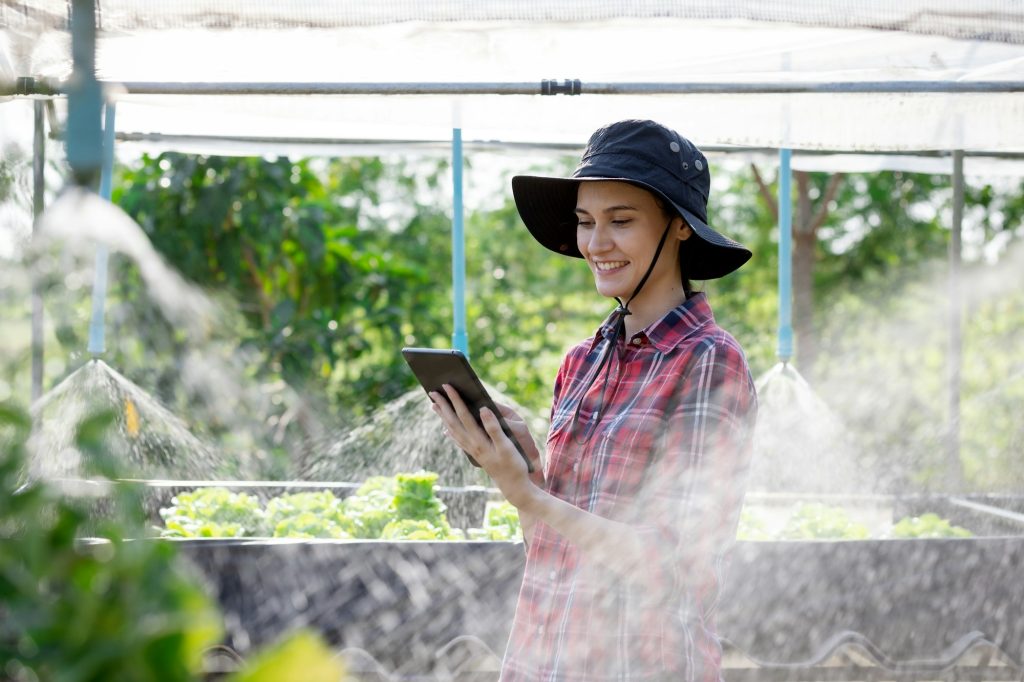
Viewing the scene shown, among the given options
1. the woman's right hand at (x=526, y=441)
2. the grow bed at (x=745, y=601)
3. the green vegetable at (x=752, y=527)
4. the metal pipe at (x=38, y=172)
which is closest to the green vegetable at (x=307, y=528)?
the grow bed at (x=745, y=601)

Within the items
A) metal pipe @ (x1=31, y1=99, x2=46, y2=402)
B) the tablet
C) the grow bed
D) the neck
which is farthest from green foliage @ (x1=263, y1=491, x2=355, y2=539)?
the neck

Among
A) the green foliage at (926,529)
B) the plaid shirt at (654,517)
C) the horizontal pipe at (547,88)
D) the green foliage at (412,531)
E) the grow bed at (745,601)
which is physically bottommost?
the grow bed at (745,601)

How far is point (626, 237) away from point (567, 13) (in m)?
1.00

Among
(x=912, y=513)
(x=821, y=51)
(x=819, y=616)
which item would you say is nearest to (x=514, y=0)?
(x=821, y=51)

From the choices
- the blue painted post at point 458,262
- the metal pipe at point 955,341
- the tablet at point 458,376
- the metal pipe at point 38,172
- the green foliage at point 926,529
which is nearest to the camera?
the tablet at point 458,376

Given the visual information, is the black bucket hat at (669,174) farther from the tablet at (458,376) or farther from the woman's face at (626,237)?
the tablet at (458,376)

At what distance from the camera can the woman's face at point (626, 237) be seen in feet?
5.53

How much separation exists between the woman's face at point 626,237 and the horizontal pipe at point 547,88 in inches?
39.2

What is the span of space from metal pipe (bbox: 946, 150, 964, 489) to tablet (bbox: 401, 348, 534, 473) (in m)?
2.64

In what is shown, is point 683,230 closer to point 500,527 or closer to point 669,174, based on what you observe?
point 669,174

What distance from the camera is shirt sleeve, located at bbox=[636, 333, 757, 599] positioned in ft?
4.81

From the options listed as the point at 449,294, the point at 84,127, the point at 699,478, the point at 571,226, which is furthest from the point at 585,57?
the point at 449,294

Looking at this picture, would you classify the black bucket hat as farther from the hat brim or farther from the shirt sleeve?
the shirt sleeve

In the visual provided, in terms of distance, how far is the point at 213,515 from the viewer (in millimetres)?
3277
